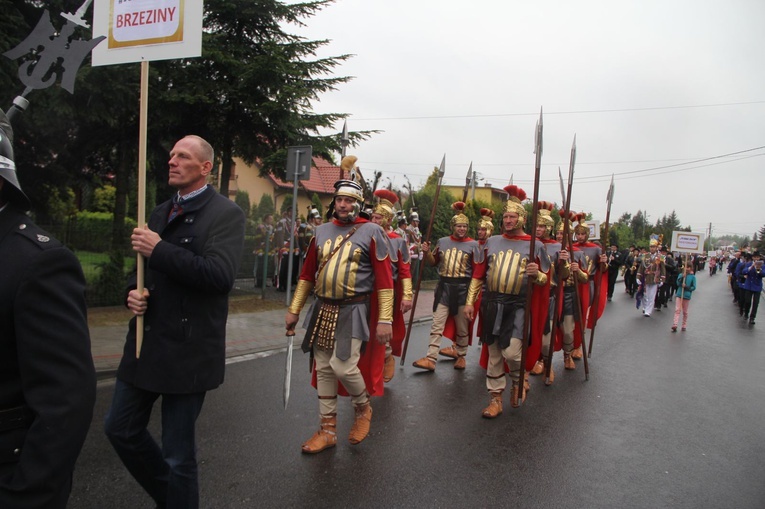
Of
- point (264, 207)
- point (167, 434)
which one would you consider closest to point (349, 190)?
point (167, 434)

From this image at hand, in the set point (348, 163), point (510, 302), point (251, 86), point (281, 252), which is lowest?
point (281, 252)

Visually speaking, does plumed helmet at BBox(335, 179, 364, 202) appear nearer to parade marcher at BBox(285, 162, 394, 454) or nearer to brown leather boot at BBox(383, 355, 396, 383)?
parade marcher at BBox(285, 162, 394, 454)

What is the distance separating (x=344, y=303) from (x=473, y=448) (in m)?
1.66

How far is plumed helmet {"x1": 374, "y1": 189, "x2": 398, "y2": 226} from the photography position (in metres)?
6.43

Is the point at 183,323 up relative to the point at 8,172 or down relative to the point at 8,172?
down

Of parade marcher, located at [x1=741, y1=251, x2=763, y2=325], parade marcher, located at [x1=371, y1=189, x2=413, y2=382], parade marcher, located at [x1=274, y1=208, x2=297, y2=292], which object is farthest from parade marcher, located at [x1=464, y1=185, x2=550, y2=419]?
parade marcher, located at [x1=741, y1=251, x2=763, y2=325]

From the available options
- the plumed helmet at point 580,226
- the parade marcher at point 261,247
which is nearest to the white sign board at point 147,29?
the plumed helmet at point 580,226

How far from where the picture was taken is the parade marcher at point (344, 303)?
4234 mm

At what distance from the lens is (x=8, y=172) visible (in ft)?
5.02

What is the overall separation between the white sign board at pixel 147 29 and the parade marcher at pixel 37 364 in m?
1.35

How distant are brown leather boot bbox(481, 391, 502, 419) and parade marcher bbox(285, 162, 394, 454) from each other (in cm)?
146

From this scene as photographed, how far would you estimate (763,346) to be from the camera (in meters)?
11.6

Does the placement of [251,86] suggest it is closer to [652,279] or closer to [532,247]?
[532,247]

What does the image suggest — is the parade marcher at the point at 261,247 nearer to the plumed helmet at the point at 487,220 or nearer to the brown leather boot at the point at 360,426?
the plumed helmet at the point at 487,220
